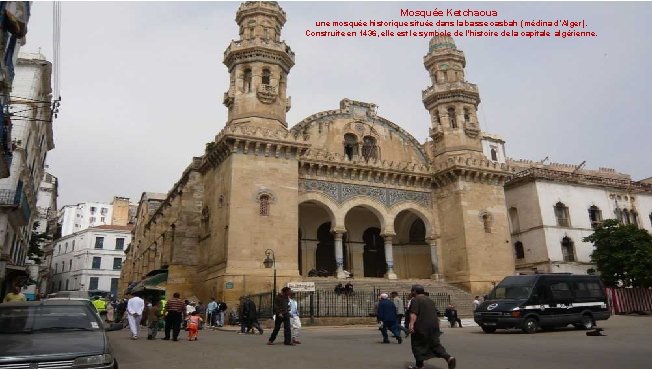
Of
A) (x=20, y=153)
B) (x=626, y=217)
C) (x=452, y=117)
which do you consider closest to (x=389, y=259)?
(x=452, y=117)

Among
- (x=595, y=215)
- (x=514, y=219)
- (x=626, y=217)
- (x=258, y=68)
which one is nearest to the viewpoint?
(x=258, y=68)

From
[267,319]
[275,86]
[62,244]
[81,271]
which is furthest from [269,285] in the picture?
[62,244]

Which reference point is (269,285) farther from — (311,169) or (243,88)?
(243,88)

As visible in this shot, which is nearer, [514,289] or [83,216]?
[514,289]

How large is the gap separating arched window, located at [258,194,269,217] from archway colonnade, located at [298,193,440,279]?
2.86 meters

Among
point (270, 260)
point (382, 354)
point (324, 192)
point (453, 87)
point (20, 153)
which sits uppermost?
point (453, 87)

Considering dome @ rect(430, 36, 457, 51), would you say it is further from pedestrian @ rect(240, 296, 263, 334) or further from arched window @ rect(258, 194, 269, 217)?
pedestrian @ rect(240, 296, 263, 334)

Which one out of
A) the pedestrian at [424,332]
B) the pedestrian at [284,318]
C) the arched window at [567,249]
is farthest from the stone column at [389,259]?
the pedestrian at [424,332]

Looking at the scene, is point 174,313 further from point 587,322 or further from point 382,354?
point 587,322

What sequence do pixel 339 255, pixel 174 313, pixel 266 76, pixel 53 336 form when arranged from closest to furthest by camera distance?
pixel 53 336
pixel 174 313
pixel 339 255
pixel 266 76

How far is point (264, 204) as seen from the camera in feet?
68.5

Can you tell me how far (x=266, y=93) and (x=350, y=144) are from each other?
6432 millimetres

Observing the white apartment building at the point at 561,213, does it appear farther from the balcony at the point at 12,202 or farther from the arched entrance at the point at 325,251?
the balcony at the point at 12,202

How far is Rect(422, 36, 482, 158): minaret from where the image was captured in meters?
27.0
